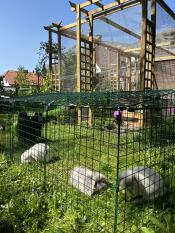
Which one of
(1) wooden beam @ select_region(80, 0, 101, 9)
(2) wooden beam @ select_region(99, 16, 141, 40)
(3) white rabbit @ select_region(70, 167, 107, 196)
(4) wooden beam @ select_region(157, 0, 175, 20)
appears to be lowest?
(3) white rabbit @ select_region(70, 167, 107, 196)

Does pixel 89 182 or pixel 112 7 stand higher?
pixel 112 7

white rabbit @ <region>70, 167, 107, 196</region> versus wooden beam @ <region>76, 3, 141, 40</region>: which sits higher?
wooden beam @ <region>76, 3, 141, 40</region>

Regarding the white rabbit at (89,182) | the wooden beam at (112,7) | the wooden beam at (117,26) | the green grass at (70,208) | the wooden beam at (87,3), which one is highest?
the wooden beam at (87,3)

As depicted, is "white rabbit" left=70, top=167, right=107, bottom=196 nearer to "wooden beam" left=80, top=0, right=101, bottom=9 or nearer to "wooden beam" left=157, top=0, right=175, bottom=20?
"wooden beam" left=157, top=0, right=175, bottom=20

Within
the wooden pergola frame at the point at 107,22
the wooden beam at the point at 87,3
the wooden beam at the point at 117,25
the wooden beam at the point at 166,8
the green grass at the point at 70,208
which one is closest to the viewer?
the green grass at the point at 70,208

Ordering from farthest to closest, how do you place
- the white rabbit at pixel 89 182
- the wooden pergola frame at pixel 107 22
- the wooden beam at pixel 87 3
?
the wooden beam at pixel 87 3, the wooden pergola frame at pixel 107 22, the white rabbit at pixel 89 182

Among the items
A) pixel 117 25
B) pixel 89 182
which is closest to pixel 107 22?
pixel 117 25

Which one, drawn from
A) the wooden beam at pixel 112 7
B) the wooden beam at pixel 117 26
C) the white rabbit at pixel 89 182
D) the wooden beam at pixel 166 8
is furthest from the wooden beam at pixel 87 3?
the white rabbit at pixel 89 182

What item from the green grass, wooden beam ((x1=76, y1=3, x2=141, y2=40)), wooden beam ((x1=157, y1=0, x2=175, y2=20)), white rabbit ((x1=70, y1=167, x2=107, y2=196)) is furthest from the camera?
wooden beam ((x1=76, y1=3, x2=141, y2=40))

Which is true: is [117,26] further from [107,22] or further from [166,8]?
[166,8]

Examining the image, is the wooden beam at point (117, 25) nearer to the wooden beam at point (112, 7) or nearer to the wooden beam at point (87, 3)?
the wooden beam at point (112, 7)

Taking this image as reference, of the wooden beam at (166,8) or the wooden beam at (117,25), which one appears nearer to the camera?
the wooden beam at (166,8)

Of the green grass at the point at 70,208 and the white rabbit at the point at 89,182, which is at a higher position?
the white rabbit at the point at 89,182

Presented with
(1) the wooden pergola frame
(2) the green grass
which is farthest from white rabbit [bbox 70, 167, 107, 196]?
(1) the wooden pergola frame
